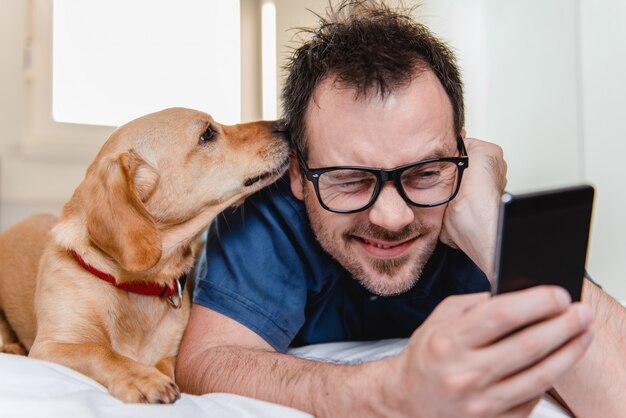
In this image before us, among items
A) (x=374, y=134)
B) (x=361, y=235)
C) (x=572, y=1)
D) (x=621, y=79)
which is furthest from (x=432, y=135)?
(x=572, y=1)

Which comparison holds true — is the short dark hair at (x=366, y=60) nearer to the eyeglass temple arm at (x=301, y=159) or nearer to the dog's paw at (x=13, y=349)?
the eyeglass temple arm at (x=301, y=159)

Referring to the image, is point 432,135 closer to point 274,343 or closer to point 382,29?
point 382,29

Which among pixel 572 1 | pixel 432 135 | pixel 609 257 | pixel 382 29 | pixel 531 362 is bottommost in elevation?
pixel 609 257

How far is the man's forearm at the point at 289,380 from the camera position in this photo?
2.56 feet

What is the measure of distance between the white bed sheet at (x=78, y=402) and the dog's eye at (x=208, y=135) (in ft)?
2.12

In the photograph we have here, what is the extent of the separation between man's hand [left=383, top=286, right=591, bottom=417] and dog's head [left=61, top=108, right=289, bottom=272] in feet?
2.50

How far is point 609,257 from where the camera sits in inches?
98.8

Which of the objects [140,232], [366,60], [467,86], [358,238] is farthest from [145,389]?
[467,86]

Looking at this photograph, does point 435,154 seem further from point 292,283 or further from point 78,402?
point 78,402

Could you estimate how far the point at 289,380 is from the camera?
0.93 m

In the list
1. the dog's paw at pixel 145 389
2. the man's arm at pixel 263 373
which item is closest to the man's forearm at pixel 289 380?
the man's arm at pixel 263 373

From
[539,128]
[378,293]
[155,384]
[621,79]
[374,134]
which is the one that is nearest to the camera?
[155,384]

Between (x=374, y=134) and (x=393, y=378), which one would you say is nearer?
(x=393, y=378)

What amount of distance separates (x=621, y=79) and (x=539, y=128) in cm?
37
